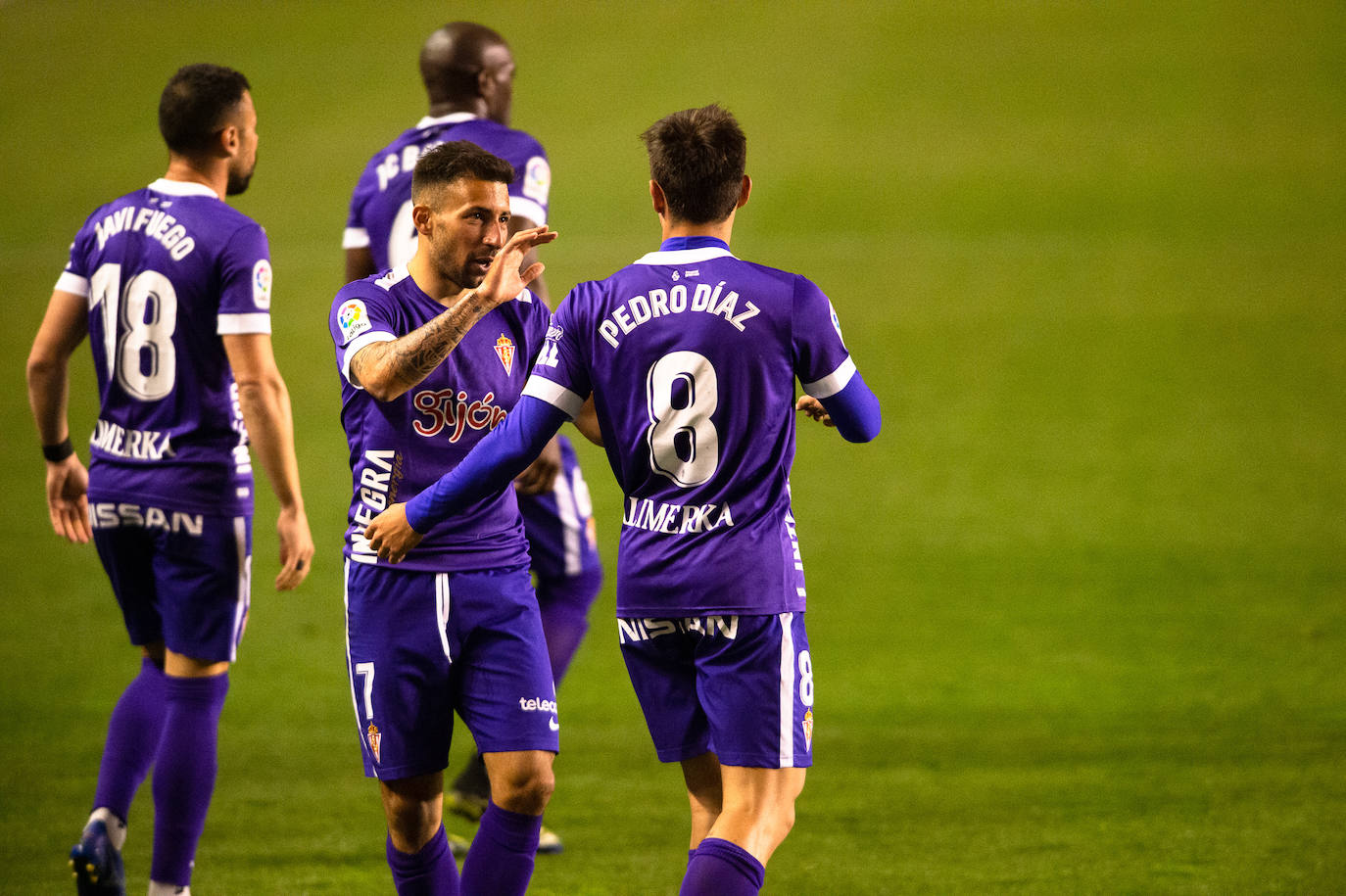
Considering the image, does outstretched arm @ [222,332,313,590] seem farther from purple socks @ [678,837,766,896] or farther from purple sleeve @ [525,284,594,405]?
purple socks @ [678,837,766,896]

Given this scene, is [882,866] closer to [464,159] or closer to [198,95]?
[464,159]

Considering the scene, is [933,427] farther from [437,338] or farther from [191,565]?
[437,338]

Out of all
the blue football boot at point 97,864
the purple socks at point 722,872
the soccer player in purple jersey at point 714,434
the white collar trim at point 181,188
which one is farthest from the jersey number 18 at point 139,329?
the purple socks at point 722,872

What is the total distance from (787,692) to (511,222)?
87.0 inches

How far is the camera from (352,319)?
136 inches

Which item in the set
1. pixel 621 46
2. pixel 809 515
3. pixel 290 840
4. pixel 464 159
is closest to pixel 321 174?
pixel 621 46

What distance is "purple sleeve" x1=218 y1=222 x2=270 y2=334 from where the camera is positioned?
4.12 metres

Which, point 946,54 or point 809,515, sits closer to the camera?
point 809,515

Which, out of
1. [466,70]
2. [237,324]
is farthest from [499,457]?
[466,70]

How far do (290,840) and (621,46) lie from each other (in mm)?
17890

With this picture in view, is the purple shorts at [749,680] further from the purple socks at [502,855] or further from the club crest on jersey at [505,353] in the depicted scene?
the club crest on jersey at [505,353]

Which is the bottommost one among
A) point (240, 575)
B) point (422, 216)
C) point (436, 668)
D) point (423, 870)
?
point (423, 870)

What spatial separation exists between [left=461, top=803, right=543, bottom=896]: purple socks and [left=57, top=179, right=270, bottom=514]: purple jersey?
1.33m

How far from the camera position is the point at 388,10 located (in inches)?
910
